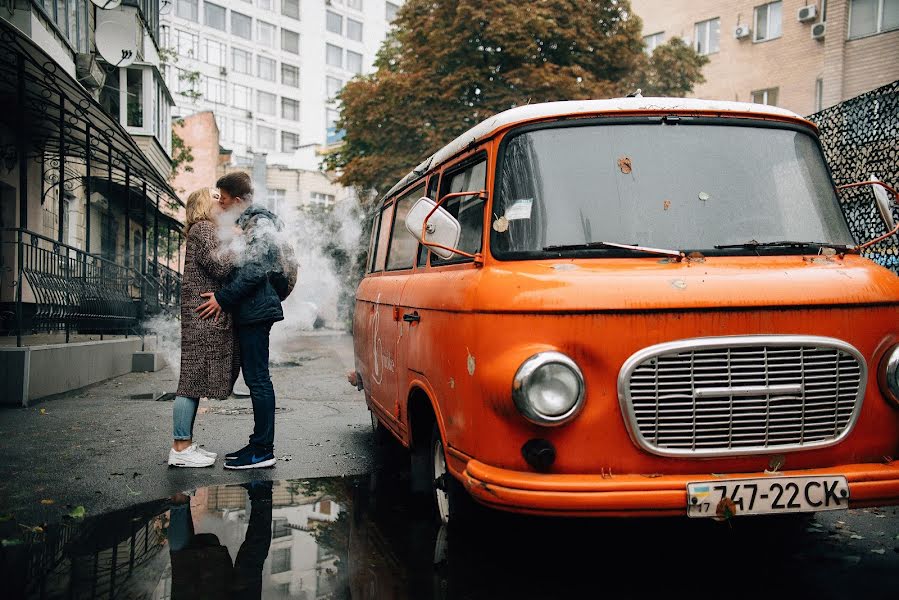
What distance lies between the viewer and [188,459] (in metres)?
5.93

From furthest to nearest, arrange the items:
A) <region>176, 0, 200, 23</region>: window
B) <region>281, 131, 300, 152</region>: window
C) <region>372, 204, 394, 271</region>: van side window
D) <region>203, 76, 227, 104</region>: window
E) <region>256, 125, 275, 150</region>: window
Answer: <region>281, 131, 300, 152</region>: window < <region>256, 125, 275, 150</region>: window < <region>203, 76, 227, 104</region>: window < <region>176, 0, 200, 23</region>: window < <region>372, 204, 394, 271</region>: van side window

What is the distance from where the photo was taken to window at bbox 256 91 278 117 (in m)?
61.6

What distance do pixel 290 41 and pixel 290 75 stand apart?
2.50 meters

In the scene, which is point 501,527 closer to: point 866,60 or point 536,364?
point 536,364

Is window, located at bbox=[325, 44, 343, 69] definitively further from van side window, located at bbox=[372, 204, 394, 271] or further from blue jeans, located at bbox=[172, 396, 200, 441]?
blue jeans, located at bbox=[172, 396, 200, 441]

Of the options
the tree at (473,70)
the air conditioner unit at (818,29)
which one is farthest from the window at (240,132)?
the air conditioner unit at (818,29)

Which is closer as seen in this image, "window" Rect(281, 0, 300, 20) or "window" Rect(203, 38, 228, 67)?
"window" Rect(203, 38, 228, 67)

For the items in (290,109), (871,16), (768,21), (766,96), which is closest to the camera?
(871,16)

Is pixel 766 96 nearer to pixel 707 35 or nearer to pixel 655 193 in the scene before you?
pixel 707 35

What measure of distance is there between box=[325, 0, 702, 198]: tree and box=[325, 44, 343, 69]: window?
4228 cm

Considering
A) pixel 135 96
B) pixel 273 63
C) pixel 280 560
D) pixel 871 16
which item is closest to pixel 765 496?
pixel 280 560

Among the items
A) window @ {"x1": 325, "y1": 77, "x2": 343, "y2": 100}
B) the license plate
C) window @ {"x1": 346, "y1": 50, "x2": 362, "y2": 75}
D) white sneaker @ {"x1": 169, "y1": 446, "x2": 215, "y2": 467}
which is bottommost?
white sneaker @ {"x1": 169, "y1": 446, "x2": 215, "y2": 467}

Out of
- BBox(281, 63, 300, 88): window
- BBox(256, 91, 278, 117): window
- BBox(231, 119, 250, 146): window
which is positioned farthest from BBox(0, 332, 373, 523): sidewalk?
BBox(281, 63, 300, 88): window

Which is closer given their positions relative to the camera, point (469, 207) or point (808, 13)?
point (469, 207)
